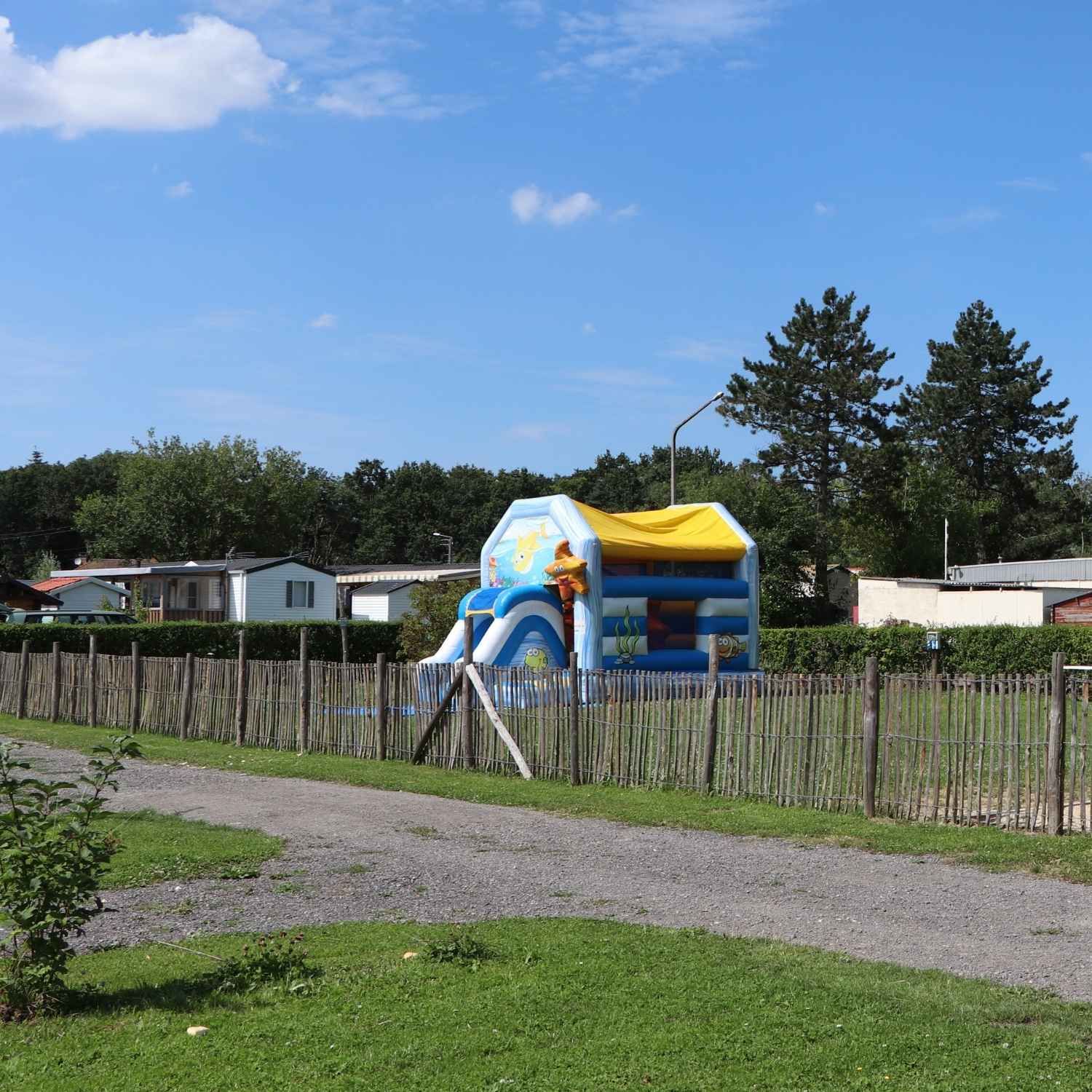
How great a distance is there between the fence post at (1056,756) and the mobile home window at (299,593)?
43730 mm

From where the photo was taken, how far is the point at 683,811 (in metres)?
13.4

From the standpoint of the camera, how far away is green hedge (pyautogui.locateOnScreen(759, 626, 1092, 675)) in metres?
32.2

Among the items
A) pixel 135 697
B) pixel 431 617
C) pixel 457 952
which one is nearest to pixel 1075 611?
pixel 431 617

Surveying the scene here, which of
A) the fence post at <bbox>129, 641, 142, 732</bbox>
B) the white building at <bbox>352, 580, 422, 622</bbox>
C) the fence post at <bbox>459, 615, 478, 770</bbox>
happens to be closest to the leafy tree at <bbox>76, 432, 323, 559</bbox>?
the white building at <bbox>352, 580, 422, 622</bbox>

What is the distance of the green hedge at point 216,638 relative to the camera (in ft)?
105

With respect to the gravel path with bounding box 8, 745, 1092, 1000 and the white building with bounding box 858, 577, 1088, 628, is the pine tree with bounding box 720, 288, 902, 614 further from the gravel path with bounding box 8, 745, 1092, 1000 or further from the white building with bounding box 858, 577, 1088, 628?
the gravel path with bounding box 8, 745, 1092, 1000

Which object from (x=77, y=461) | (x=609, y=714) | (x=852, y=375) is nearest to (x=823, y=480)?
(x=852, y=375)

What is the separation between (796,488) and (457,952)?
55700 millimetres

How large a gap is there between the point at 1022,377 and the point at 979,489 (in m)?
6.66

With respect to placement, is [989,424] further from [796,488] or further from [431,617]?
[431,617]

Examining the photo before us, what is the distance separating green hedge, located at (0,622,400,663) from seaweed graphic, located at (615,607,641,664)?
27.5ft

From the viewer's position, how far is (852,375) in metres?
59.1

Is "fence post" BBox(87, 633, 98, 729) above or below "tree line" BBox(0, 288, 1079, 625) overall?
below

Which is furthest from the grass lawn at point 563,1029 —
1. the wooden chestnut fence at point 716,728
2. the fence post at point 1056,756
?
the wooden chestnut fence at point 716,728
